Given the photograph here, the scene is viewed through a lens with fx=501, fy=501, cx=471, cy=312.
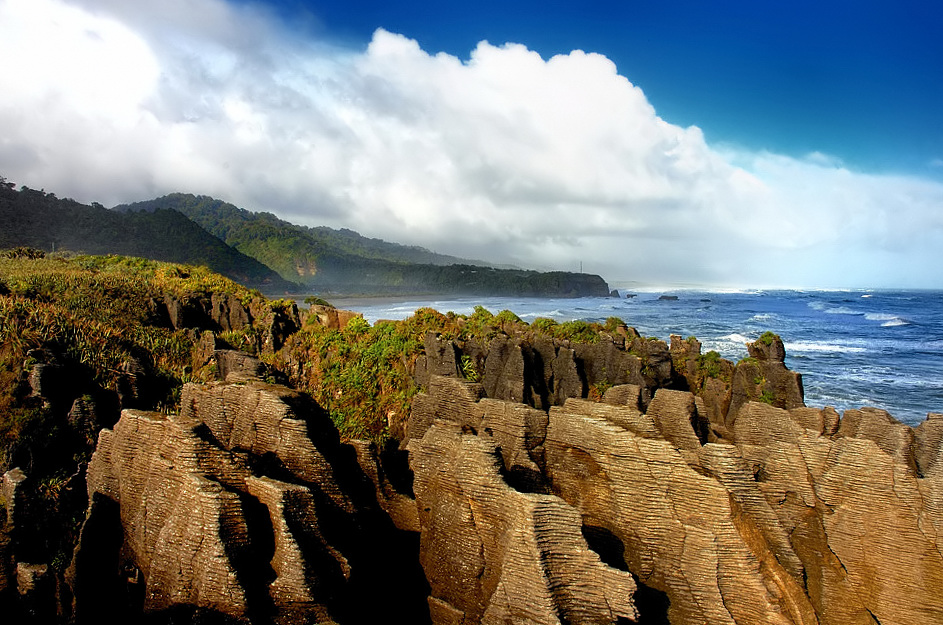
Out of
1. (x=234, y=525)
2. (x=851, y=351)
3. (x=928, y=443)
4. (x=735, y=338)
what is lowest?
(x=851, y=351)

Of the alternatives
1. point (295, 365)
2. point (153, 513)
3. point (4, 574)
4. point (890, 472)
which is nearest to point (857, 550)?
point (890, 472)

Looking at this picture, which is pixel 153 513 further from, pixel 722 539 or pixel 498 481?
pixel 722 539

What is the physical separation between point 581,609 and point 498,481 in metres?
1.40

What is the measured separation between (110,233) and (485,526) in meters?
83.0

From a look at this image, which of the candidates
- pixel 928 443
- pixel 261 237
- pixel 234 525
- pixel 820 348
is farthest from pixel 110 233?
pixel 928 443

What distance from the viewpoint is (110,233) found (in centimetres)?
7000

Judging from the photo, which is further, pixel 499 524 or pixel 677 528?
pixel 677 528

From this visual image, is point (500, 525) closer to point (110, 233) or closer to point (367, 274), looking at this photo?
point (110, 233)

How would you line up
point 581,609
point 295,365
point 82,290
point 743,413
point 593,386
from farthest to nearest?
point 593,386, point 295,365, point 82,290, point 743,413, point 581,609

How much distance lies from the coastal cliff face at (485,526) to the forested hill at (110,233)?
223ft

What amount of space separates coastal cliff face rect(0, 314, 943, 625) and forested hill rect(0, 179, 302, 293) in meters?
68.0

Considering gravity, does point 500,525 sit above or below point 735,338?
above

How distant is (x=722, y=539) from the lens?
212 inches

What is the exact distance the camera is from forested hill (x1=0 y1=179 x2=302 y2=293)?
61375 millimetres
